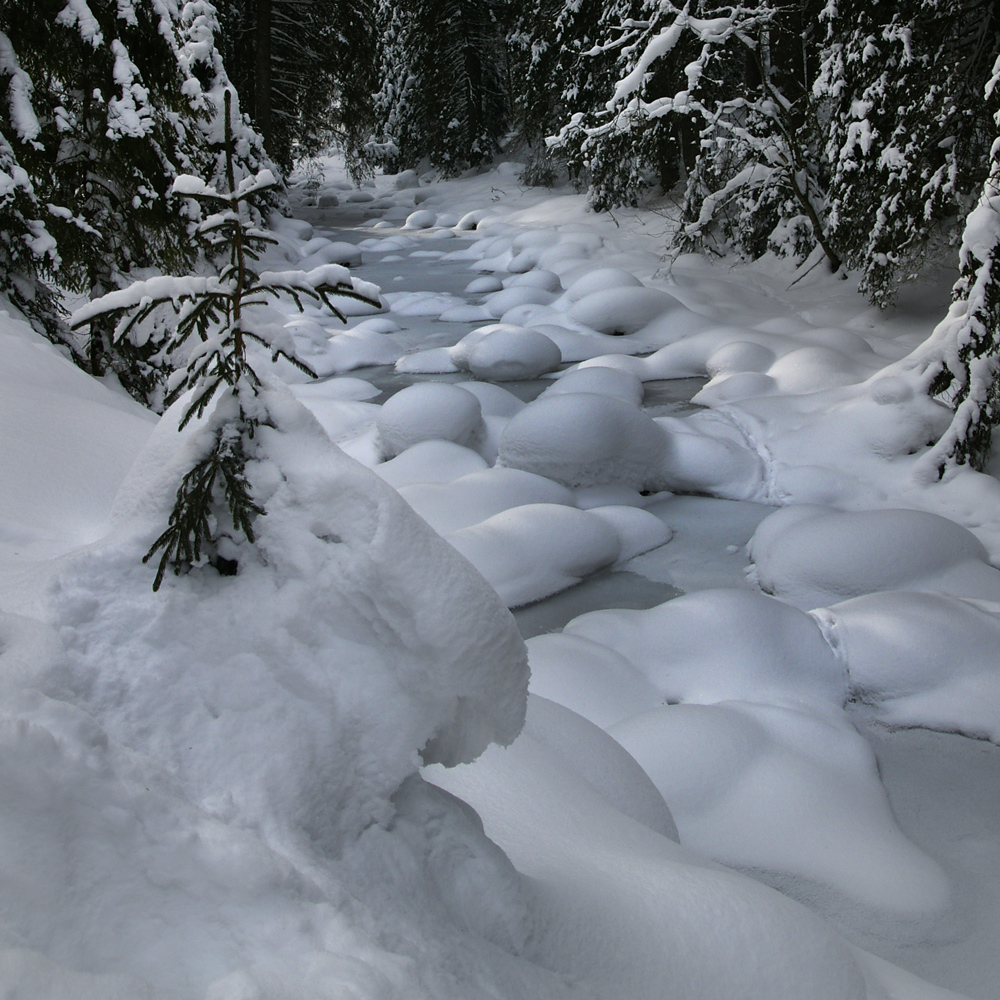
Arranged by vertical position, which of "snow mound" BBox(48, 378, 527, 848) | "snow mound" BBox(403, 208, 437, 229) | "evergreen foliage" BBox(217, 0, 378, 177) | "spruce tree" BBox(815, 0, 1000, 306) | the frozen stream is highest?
"evergreen foliage" BBox(217, 0, 378, 177)

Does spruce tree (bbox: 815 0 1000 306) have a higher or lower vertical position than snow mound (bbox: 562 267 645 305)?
higher

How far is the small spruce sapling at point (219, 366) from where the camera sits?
1.19 m

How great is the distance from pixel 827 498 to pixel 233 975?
15.9 ft

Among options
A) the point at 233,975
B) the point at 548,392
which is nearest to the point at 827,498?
the point at 548,392

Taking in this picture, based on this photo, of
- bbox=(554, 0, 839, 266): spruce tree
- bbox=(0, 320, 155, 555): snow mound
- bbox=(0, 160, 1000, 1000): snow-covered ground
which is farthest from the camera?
bbox=(554, 0, 839, 266): spruce tree

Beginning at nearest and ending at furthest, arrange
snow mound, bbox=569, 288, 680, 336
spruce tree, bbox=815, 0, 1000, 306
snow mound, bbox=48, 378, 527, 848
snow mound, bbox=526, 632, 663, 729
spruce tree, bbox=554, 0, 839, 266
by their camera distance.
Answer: snow mound, bbox=48, 378, 527, 848
snow mound, bbox=526, 632, 663, 729
spruce tree, bbox=815, 0, 1000, 306
spruce tree, bbox=554, 0, 839, 266
snow mound, bbox=569, 288, 680, 336

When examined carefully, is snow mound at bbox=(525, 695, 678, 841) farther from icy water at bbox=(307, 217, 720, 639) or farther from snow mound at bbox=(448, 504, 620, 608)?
snow mound at bbox=(448, 504, 620, 608)

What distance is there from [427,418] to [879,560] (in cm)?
291

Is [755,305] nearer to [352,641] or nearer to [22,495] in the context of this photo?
[22,495]

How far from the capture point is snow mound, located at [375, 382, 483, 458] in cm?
566

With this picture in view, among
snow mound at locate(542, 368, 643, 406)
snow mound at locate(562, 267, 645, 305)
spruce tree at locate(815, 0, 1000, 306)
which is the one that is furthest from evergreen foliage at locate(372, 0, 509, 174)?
snow mound at locate(542, 368, 643, 406)

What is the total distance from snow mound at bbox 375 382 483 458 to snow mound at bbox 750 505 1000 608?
236 centimetres

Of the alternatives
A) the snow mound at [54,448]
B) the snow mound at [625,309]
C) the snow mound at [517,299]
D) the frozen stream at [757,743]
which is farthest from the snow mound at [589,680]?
the snow mound at [517,299]

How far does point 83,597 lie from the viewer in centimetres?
114
